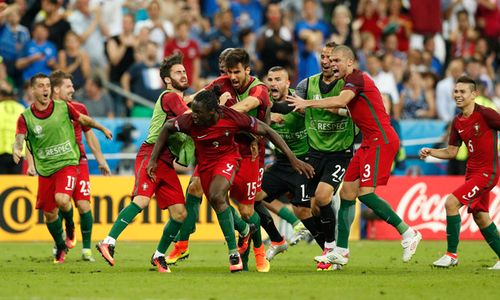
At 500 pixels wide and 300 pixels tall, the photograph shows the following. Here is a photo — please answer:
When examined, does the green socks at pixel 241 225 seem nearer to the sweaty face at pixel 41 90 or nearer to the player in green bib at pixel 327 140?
the player in green bib at pixel 327 140

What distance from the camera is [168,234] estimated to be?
44.7 ft

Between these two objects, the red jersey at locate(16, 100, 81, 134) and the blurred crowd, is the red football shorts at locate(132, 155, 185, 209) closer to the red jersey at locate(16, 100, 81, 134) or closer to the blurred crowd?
the red jersey at locate(16, 100, 81, 134)

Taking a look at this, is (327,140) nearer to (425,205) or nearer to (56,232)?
(56,232)

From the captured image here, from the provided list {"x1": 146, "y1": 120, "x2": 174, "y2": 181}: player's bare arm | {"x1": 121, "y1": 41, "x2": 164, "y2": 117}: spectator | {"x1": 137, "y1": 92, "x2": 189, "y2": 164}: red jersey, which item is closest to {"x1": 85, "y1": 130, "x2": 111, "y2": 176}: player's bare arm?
{"x1": 137, "y1": 92, "x2": 189, "y2": 164}: red jersey

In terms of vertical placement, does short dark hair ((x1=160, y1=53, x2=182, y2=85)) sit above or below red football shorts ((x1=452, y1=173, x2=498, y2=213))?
above

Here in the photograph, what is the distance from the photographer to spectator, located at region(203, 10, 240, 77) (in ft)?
77.6

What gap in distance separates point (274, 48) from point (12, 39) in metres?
5.34

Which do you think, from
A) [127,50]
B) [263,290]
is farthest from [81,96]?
[263,290]

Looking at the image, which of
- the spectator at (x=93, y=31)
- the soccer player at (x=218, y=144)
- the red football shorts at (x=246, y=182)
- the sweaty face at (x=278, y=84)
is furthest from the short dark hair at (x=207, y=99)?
the spectator at (x=93, y=31)

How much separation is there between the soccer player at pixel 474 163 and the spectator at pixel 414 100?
9249 mm

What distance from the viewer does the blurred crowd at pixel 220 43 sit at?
881 inches

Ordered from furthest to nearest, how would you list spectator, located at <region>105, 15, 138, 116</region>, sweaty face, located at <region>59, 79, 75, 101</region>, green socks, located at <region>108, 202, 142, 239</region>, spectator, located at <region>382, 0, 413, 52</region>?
1. spectator, located at <region>382, 0, 413, 52</region>
2. spectator, located at <region>105, 15, 138, 116</region>
3. sweaty face, located at <region>59, 79, 75, 101</region>
4. green socks, located at <region>108, 202, 142, 239</region>

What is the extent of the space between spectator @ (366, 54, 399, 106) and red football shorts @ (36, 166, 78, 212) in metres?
9.80

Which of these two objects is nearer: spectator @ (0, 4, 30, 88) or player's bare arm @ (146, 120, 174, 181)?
player's bare arm @ (146, 120, 174, 181)
